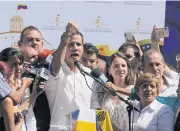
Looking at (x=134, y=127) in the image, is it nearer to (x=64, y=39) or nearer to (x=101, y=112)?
(x=101, y=112)

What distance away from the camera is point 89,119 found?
5.29 metres


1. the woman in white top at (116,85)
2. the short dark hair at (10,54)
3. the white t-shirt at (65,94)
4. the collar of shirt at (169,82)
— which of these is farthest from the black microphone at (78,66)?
the collar of shirt at (169,82)

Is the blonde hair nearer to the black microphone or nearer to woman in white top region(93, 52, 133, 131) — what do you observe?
woman in white top region(93, 52, 133, 131)

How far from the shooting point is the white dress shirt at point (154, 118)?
211 inches

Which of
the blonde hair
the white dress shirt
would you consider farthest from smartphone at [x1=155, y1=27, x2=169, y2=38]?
the white dress shirt

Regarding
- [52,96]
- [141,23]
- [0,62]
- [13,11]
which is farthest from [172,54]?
[0,62]

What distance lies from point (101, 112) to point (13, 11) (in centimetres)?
307

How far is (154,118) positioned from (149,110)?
95mm

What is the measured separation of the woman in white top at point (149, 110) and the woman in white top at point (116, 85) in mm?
147

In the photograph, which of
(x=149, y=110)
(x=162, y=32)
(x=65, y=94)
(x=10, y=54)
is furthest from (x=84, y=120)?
(x=162, y=32)

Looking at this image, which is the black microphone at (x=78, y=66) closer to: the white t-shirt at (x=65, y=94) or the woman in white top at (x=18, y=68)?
the white t-shirt at (x=65, y=94)

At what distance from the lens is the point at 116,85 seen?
236 inches

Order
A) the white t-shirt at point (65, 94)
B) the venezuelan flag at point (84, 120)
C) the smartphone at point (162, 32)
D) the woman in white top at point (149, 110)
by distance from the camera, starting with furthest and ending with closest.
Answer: the smartphone at point (162, 32) < the white t-shirt at point (65, 94) < the woman in white top at point (149, 110) < the venezuelan flag at point (84, 120)

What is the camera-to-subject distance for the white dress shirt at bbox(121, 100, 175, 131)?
5.36 metres
